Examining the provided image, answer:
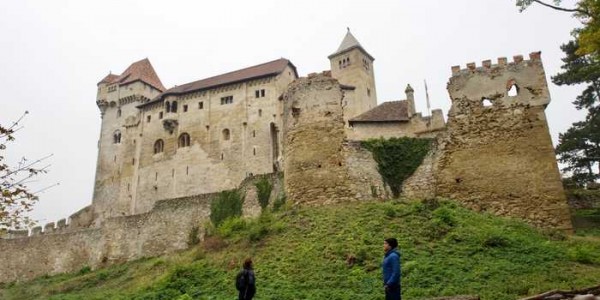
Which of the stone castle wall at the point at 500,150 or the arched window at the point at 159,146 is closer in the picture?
the stone castle wall at the point at 500,150

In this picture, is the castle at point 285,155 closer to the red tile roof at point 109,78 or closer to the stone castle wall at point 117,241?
the stone castle wall at point 117,241

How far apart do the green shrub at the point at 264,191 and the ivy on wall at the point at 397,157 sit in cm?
640

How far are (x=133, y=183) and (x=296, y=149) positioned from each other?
136ft

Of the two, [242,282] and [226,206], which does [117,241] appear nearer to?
[226,206]

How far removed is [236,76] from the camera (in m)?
60.8

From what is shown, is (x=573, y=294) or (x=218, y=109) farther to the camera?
(x=218, y=109)

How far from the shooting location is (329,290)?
15.3 metres

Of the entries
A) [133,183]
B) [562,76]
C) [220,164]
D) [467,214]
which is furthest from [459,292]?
[133,183]

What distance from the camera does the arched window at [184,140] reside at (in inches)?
2330

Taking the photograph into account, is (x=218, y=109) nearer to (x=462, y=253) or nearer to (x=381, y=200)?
(x=381, y=200)

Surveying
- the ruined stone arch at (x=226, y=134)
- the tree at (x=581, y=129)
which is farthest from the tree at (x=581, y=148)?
the ruined stone arch at (x=226, y=134)

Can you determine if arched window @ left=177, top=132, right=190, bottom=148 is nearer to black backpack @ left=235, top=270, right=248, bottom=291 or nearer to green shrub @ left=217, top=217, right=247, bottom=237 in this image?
green shrub @ left=217, top=217, right=247, bottom=237

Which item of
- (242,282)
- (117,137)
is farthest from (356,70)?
(242,282)

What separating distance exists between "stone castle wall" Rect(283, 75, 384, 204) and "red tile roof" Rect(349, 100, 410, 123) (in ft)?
47.5
